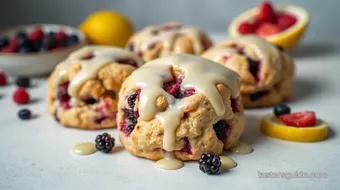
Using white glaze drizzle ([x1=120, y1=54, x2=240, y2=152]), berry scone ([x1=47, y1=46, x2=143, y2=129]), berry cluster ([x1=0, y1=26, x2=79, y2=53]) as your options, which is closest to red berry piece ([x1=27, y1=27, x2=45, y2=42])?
berry cluster ([x1=0, y1=26, x2=79, y2=53])

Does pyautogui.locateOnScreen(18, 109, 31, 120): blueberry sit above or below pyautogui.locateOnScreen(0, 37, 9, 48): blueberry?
below

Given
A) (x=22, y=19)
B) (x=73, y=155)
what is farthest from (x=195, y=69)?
(x=22, y=19)

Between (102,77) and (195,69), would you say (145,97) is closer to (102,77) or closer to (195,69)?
(195,69)

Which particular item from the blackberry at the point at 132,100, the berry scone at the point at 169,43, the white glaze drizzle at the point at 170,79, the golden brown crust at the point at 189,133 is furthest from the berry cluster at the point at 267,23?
the blackberry at the point at 132,100

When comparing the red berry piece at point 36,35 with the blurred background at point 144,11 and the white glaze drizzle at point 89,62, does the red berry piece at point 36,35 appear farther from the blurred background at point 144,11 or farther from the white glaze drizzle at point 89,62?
the blurred background at point 144,11

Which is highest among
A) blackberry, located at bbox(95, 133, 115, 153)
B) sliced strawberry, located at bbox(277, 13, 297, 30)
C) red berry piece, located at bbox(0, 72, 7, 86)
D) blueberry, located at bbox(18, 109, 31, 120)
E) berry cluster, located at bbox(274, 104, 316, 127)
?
sliced strawberry, located at bbox(277, 13, 297, 30)

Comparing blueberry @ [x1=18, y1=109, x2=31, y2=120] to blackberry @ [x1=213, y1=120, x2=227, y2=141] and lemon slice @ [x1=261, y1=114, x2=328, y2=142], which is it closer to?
blackberry @ [x1=213, y1=120, x2=227, y2=141]
